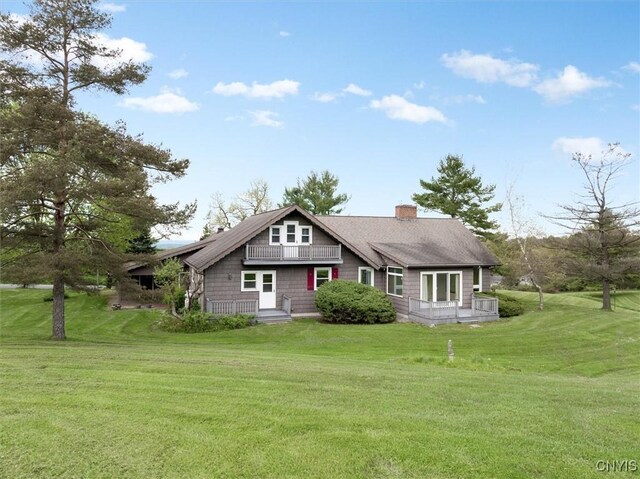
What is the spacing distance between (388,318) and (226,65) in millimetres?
14724

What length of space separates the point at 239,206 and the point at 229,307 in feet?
97.3

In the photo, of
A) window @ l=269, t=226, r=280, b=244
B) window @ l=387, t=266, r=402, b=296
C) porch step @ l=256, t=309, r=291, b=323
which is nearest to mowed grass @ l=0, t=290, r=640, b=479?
porch step @ l=256, t=309, r=291, b=323

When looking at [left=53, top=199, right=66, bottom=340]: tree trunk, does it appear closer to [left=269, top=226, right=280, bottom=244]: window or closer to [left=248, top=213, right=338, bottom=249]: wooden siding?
[left=248, top=213, right=338, bottom=249]: wooden siding

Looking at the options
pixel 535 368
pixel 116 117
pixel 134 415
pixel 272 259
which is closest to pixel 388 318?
pixel 272 259

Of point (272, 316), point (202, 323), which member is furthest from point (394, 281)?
point (202, 323)

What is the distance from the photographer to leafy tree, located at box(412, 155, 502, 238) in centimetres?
3897

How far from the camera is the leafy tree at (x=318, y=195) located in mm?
47372

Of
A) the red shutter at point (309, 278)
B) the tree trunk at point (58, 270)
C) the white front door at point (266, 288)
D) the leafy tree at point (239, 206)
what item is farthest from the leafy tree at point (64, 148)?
the leafy tree at point (239, 206)

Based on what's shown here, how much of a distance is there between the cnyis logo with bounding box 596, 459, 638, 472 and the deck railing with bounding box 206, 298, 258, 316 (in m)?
16.6

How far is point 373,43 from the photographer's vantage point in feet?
63.2

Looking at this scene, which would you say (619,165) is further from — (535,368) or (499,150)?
(535,368)

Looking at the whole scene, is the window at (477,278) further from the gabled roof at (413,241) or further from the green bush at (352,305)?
the green bush at (352,305)

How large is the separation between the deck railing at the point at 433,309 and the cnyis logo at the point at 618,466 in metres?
15.7

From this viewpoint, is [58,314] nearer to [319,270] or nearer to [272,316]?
[272,316]
